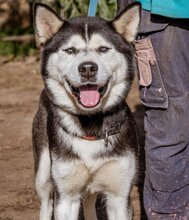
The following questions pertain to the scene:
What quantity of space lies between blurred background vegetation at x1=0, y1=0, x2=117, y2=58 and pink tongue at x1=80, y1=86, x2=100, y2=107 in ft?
9.33

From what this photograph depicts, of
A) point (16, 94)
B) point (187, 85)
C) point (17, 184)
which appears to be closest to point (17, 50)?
point (16, 94)

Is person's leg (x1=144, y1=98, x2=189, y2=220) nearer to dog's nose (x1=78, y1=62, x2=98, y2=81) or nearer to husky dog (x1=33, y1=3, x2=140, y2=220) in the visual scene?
husky dog (x1=33, y1=3, x2=140, y2=220)

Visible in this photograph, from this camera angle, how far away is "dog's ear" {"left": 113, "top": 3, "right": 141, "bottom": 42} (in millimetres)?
3819

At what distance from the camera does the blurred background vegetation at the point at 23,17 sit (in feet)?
24.9

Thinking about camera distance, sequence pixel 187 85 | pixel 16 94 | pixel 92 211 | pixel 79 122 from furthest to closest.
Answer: pixel 16 94
pixel 92 211
pixel 79 122
pixel 187 85

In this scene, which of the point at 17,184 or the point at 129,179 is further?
the point at 17,184

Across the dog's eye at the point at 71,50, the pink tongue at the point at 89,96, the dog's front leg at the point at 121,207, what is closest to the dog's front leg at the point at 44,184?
the dog's front leg at the point at 121,207

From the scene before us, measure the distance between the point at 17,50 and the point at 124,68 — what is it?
22.1 ft

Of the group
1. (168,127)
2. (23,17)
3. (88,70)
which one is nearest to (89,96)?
(88,70)

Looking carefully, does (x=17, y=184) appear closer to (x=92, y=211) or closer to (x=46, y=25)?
(x=92, y=211)

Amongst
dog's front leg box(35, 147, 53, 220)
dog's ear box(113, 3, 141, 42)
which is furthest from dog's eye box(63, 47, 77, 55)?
dog's front leg box(35, 147, 53, 220)

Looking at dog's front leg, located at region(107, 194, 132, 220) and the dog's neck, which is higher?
the dog's neck

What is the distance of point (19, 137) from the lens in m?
6.82

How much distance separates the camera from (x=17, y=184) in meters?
5.60
